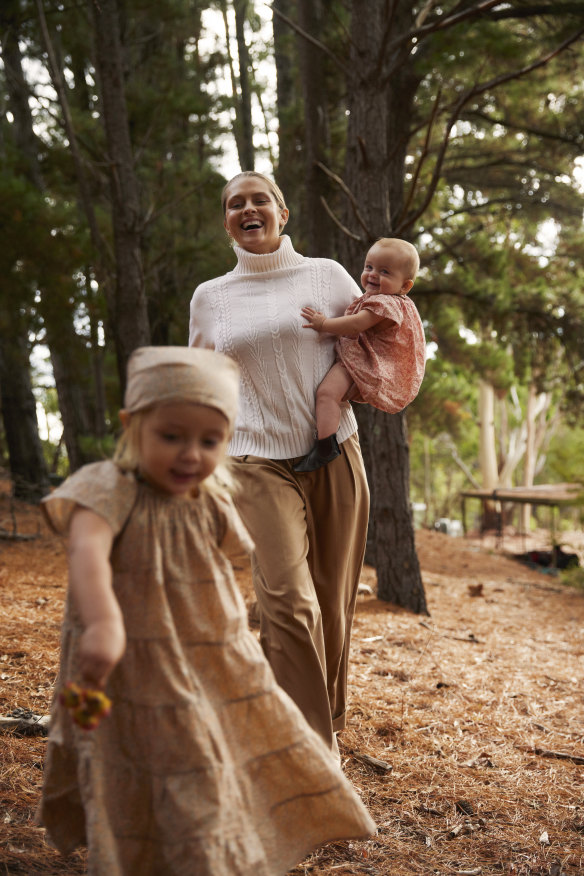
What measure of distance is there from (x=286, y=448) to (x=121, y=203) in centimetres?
512

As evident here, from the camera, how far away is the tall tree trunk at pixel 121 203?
290 inches

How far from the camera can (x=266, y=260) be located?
3.20 m

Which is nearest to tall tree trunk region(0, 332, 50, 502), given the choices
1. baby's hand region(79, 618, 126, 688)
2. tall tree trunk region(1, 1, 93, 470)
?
tall tree trunk region(1, 1, 93, 470)

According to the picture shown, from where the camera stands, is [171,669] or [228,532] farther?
→ [228,532]

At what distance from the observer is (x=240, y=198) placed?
123 inches

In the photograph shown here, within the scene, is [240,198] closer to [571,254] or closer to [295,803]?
[295,803]

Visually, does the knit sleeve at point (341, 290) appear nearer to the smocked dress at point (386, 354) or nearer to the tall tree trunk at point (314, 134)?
the smocked dress at point (386, 354)

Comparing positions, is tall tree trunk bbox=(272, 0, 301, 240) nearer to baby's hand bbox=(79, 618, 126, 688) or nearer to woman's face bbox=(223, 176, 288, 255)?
woman's face bbox=(223, 176, 288, 255)

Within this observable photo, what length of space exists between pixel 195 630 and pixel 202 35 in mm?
15866

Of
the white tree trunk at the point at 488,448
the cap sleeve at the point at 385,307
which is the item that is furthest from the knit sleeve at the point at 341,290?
the white tree trunk at the point at 488,448

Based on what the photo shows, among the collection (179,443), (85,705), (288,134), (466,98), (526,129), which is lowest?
(85,705)

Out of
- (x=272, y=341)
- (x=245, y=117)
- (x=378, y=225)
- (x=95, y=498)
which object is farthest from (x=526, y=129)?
(x=95, y=498)

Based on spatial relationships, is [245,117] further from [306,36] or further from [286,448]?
[286,448]

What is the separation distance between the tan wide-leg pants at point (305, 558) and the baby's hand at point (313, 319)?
1.58 feet
